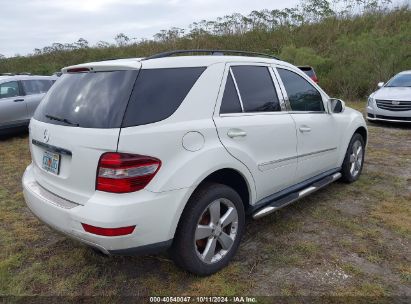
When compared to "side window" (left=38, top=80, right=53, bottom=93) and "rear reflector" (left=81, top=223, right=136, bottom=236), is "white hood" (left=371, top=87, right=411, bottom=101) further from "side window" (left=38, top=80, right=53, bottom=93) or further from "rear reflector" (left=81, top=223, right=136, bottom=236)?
"rear reflector" (left=81, top=223, right=136, bottom=236)

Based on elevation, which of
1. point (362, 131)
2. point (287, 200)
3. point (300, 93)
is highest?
point (300, 93)

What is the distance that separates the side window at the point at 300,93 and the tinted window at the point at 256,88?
0.27 meters

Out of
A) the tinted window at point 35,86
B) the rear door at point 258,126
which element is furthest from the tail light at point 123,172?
the tinted window at point 35,86

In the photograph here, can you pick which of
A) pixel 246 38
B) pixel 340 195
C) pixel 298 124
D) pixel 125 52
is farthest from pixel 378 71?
pixel 125 52

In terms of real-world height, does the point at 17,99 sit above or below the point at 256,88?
below

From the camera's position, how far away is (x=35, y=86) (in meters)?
9.56

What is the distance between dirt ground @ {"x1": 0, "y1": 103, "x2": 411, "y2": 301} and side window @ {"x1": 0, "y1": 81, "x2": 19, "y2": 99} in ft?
16.4

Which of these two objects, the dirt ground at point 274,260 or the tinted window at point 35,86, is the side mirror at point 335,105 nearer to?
the dirt ground at point 274,260

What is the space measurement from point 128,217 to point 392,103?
8.88 metres

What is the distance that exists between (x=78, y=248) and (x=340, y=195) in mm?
3199

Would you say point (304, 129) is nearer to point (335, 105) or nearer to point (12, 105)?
point (335, 105)

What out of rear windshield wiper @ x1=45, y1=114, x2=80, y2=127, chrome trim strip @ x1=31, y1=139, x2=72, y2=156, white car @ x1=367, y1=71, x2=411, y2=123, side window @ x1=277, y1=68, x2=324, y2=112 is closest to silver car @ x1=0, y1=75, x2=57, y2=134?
chrome trim strip @ x1=31, y1=139, x2=72, y2=156

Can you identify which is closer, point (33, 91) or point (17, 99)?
point (17, 99)

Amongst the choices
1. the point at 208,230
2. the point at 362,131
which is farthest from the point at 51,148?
the point at 362,131
